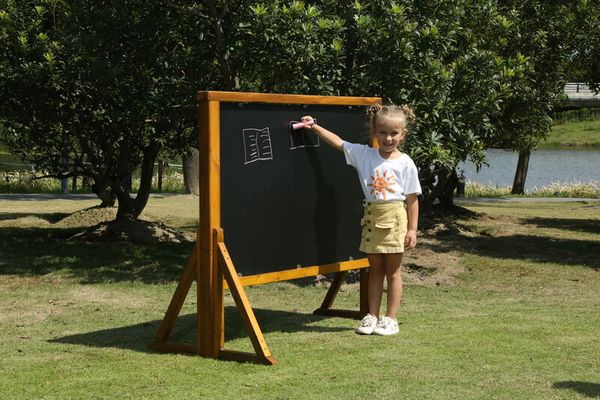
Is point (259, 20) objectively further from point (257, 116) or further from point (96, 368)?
point (96, 368)

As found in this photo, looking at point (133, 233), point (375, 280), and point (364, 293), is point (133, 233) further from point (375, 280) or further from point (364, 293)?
point (375, 280)

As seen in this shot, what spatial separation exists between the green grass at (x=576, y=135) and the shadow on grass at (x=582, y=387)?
68439 mm

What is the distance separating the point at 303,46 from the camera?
415 inches

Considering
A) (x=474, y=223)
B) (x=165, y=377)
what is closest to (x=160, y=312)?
(x=165, y=377)

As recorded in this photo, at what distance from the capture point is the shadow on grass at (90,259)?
1199cm

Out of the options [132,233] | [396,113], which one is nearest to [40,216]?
[132,233]

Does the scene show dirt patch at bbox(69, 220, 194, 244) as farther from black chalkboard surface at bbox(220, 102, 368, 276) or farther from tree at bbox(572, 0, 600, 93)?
black chalkboard surface at bbox(220, 102, 368, 276)

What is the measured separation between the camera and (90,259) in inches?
520

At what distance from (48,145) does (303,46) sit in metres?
5.43

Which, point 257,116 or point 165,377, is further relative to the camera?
point 257,116

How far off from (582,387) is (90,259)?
8.35m

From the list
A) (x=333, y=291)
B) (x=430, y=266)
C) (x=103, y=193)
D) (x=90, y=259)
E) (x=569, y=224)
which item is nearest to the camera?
(x=333, y=291)

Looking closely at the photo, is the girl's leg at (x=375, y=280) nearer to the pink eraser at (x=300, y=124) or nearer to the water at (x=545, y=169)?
the pink eraser at (x=300, y=124)

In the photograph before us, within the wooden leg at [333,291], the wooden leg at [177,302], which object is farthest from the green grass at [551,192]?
the wooden leg at [177,302]
